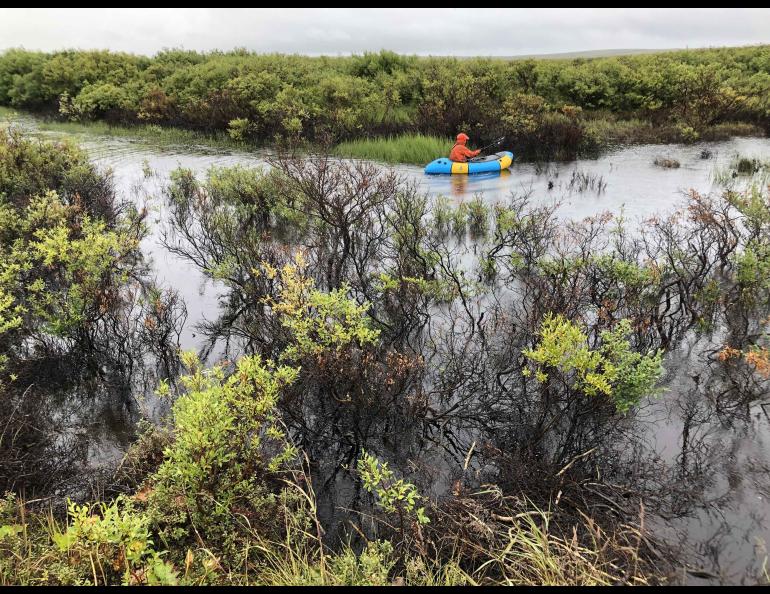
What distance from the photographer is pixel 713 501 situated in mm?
4812

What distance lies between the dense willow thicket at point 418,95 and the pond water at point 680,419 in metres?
4.18

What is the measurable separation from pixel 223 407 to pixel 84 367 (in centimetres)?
435

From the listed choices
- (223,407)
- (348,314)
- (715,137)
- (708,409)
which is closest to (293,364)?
(348,314)

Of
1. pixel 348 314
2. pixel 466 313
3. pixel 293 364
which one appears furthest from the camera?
pixel 466 313

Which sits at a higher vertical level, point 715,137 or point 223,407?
point 715,137

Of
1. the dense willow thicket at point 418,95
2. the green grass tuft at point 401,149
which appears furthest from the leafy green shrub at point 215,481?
the dense willow thicket at point 418,95

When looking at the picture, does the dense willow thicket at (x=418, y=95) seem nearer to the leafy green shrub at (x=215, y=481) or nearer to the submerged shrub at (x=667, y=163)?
the submerged shrub at (x=667, y=163)

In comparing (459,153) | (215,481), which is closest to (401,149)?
(459,153)

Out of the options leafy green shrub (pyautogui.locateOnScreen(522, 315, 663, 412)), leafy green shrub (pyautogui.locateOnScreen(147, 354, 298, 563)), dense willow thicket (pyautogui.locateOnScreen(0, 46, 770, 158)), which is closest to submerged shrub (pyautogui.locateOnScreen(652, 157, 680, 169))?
dense willow thicket (pyautogui.locateOnScreen(0, 46, 770, 158))

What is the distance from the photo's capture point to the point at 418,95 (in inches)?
947

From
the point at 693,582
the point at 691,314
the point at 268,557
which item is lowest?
the point at 693,582

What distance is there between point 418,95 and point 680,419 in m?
21.2

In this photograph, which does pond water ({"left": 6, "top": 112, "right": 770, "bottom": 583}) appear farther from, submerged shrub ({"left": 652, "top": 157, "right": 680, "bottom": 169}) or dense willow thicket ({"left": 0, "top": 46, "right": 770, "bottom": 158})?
dense willow thicket ({"left": 0, "top": 46, "right": 770, "bottom": 158})
